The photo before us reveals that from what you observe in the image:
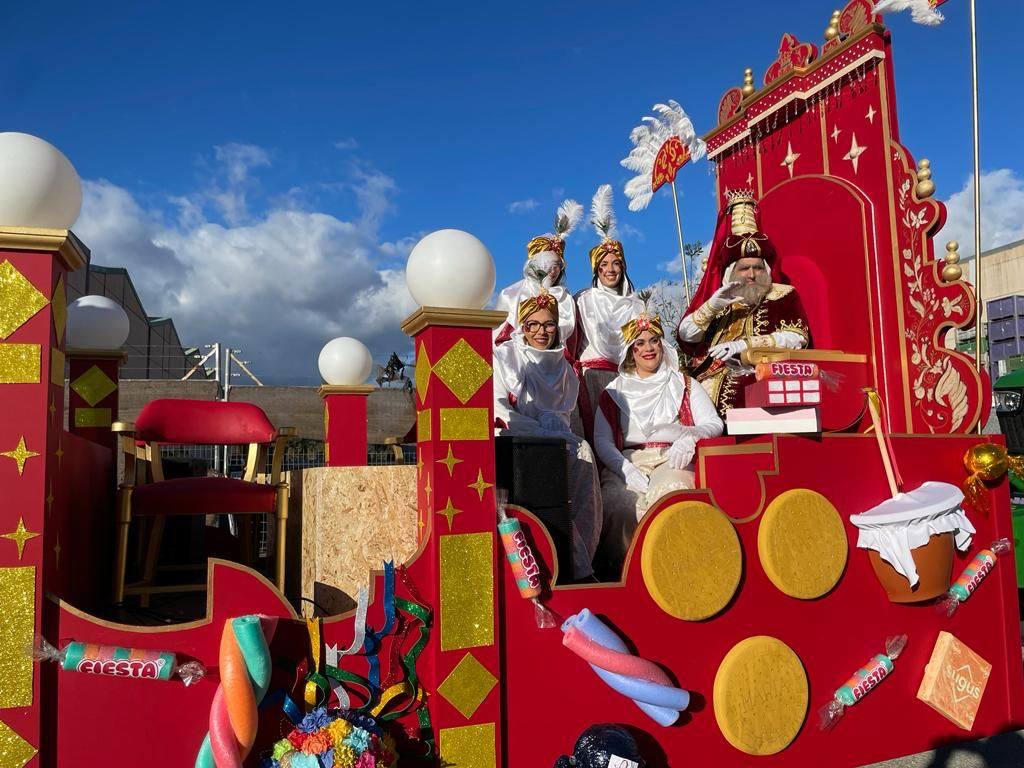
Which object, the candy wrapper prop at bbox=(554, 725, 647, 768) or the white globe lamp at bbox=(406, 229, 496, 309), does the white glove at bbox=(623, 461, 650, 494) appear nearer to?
the candy wrapper prop at bbox=(554, 725, 647, 768)

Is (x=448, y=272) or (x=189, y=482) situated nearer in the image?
(x=448, y=272)

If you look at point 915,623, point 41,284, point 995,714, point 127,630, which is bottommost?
point 995,714

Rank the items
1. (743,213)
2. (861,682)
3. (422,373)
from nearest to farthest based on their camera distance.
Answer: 1. (422,373)
2. (861,682)
3. (743,213)

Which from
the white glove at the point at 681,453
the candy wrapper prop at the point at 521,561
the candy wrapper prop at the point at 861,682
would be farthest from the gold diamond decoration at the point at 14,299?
the candy wrapper prop at the point at 861,682

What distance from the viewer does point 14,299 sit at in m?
2.56

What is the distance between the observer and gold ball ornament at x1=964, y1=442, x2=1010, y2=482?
14.0 feet

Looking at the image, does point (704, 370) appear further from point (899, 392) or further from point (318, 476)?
point (318, 476)

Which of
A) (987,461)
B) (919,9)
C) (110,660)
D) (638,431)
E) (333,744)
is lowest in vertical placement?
(333,744)

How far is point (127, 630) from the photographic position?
2643 mm

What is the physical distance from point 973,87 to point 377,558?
19.5 feet

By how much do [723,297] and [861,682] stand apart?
2.36 meters

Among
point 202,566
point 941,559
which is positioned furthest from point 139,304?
point 941,559

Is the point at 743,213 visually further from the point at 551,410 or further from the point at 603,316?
the point at 551,410

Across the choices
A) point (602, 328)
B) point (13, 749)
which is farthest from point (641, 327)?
point (13, 749)
